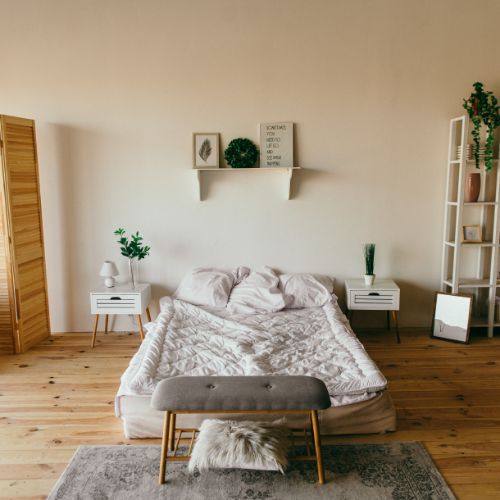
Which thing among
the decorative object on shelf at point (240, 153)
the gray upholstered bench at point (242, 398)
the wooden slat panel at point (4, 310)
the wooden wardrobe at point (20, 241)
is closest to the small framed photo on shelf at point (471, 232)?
the decorative object on shelf at point (240, 153)

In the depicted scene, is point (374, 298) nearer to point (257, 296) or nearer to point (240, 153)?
point (257, 296)

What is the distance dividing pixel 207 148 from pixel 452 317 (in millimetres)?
2364

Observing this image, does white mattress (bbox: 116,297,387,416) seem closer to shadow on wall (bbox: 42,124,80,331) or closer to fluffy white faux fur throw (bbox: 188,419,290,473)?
fluffy white faux fur throw (bbox: 188,419,290,473)

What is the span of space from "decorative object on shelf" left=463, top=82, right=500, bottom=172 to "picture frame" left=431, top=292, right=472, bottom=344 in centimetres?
103

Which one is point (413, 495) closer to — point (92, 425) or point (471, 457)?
point (471, 457)

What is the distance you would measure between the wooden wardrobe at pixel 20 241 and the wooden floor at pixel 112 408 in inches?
7.5

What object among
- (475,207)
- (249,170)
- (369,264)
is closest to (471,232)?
(475,207)

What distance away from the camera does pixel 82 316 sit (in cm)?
431

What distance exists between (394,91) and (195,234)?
1974 mm

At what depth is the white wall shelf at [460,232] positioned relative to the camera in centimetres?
394

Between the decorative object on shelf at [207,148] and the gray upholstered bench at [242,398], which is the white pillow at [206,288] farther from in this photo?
the gray upholstered bench at [242,398]

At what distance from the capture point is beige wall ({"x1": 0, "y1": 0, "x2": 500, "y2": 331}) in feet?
13.0

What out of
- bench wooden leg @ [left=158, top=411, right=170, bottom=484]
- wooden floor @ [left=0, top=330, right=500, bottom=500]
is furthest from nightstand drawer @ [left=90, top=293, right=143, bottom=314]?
bench wooden leg @ [left=158, top=411, right=170, bottom=484]

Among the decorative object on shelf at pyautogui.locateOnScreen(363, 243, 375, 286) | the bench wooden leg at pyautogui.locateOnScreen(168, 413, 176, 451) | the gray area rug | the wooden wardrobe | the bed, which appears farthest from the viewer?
the decorative object on shelf at pyautogui.locateOnScreen(363, 243, 375, 286)
